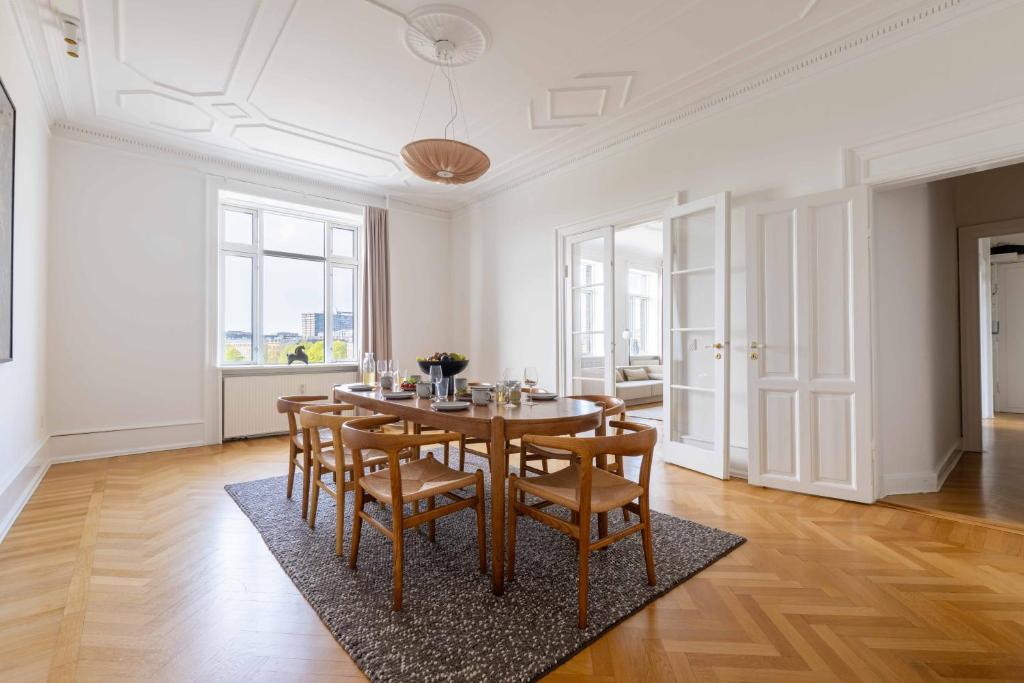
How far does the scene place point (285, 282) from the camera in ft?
18.6

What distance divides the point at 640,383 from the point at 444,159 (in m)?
5.81

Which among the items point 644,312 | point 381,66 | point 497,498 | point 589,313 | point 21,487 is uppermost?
point 381,66

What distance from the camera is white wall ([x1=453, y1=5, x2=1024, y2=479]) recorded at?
266 centimetres

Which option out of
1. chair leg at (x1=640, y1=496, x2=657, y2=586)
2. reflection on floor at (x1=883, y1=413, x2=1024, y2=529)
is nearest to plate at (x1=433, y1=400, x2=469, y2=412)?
chair leg at (x1=640, y1=496, x2=657, y2=586)

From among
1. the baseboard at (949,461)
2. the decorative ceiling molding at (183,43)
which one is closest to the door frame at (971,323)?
the baseboard at (949,461)

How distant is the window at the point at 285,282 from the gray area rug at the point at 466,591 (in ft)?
10.5

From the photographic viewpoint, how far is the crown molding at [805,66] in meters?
2.70

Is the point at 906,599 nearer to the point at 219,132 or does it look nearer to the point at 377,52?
the point at 377,52

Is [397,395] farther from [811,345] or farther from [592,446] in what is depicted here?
[811,345]

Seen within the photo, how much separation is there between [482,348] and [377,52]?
12.3 feet

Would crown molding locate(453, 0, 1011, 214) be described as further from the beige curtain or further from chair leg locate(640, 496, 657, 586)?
chair leg locate(640, 496, 657, 586)

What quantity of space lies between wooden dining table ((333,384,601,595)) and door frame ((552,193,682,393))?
256 cm

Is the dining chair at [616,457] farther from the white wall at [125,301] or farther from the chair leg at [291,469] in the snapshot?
the white wall at [125,301]

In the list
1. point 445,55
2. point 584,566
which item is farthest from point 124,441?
point 584,566
